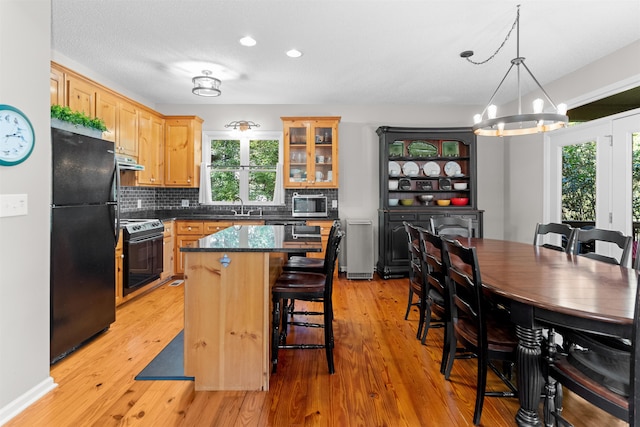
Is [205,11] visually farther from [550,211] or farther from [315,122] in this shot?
[550,211]

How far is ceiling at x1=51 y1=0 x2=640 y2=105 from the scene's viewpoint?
2.68 meters

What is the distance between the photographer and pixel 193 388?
214cm

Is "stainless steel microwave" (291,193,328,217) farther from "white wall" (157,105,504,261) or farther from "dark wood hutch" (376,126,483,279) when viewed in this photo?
"dark wood hutch" (376,126,483,279)

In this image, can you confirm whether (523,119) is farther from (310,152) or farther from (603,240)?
(310,152)

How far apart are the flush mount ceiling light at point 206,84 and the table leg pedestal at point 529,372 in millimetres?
3915

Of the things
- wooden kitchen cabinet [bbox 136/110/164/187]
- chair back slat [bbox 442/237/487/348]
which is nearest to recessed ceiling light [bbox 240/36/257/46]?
wooden kitchen cabinet [bbox 136/110/164/187]

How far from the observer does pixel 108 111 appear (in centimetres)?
390

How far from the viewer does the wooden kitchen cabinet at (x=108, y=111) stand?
375cm

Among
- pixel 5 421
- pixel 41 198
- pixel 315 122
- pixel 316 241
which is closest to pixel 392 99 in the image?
pixel 315 122

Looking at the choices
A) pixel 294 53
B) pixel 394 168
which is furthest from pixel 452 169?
pixel 294 53

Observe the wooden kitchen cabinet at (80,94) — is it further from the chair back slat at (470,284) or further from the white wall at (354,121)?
the chair back slat at (470,284)

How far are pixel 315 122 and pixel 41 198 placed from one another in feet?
12.2

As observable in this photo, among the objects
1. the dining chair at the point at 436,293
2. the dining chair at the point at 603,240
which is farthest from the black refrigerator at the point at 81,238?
the dining chair at the point at 603,240

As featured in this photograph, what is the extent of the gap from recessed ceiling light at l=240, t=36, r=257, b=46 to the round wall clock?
1.90 m
